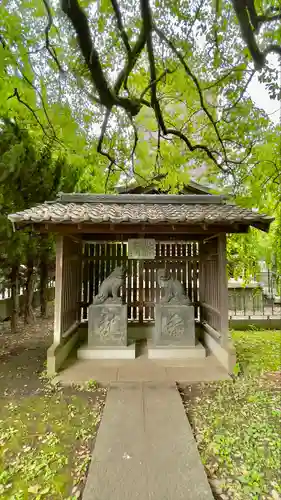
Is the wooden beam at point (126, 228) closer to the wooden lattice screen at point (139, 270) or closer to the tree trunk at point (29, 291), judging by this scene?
the wooden lattice screen at point (139, 270)

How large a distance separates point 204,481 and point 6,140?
20.9 ft

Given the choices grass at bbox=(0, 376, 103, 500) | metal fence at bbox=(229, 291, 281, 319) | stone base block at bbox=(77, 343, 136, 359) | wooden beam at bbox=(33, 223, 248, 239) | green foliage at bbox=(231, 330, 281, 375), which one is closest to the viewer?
grass at bbox=(0, 376, 103, 500)

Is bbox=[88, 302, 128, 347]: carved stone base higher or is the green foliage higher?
bbox=[88, 302, 128, 347]: carved stone base

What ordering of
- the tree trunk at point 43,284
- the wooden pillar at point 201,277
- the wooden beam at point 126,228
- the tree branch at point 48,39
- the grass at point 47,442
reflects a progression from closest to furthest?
the grass at point 47,442
the tree branch at point 48,39
the wooden beam at point 126,228
the wooden pillar at point 201,277
the tree trunk at point 43,284

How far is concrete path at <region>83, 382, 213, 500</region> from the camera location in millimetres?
2228

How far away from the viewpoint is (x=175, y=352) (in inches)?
208

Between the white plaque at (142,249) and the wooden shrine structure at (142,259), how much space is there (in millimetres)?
250

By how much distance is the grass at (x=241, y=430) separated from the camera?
2395 mm

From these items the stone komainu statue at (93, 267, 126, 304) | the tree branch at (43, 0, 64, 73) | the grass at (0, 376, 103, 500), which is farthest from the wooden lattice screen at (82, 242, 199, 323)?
the tree branch at (43, 0, 64, 73)

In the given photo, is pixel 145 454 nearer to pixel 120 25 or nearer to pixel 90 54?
pixel 90 54

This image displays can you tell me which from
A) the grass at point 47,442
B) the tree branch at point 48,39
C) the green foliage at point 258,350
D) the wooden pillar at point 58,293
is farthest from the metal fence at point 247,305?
the tree branch at point 48,39

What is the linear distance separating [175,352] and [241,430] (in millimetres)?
2223

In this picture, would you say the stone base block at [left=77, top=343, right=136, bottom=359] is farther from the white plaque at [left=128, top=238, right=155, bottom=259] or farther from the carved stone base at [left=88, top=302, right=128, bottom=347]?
the white plaque at [left=128, top=238, right=155, bottom=259]

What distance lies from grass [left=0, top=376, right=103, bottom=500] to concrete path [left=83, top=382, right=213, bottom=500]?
0.17 meters
